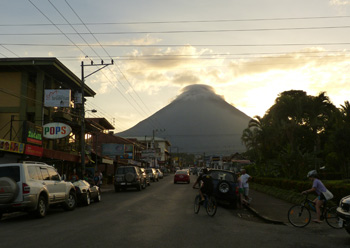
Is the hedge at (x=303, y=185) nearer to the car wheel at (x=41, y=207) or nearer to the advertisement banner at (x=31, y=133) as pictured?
the car wheel at (x=41, y=207)

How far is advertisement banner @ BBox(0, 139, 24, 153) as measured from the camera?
21256 mm

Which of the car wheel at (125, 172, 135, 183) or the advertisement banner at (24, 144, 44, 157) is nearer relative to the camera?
the advertisement banner at (24, 144, 44, 157)

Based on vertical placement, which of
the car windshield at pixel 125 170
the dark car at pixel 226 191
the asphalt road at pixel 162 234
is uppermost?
the car windshield at pixel 125 170

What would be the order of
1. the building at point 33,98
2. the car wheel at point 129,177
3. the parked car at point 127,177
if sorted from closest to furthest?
the car wheel at point 129,177 → the parked car at point 127,177 → the building at point 33,98

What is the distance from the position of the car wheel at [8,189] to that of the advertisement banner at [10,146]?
29.2ft

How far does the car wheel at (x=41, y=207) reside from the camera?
1357 centimetres

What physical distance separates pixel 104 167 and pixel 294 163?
36.6 metres

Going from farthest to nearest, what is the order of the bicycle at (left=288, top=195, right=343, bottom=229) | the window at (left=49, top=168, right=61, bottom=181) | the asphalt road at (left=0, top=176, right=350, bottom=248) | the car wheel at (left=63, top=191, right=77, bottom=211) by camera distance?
the car wheel at (left=63, top=191, right=77, bottom=211) < the window at (left=49, top=168, right=61, bottom=181) < the bicycle at (left=288, top=195, right=343, bottom=229) < the asphalt road at (left=0, top=176, right=350, bottom=248)

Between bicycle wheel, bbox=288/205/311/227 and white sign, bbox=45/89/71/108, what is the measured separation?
22805 millimetres

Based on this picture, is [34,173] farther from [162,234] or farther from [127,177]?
[127,177]

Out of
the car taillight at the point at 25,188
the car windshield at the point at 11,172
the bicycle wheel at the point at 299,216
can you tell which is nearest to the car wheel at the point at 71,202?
the car taillight at the point at 25,188

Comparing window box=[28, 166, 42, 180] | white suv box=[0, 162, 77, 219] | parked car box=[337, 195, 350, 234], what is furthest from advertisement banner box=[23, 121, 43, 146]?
parked car box=[337, 195, 350, 234]

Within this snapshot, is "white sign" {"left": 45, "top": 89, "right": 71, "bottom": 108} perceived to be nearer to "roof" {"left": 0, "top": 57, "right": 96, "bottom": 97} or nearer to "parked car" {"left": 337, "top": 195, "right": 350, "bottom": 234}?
"roof" {"left": 0, "top": 57, "right": 96, "bottom": 97}

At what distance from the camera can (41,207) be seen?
45.4 feet
